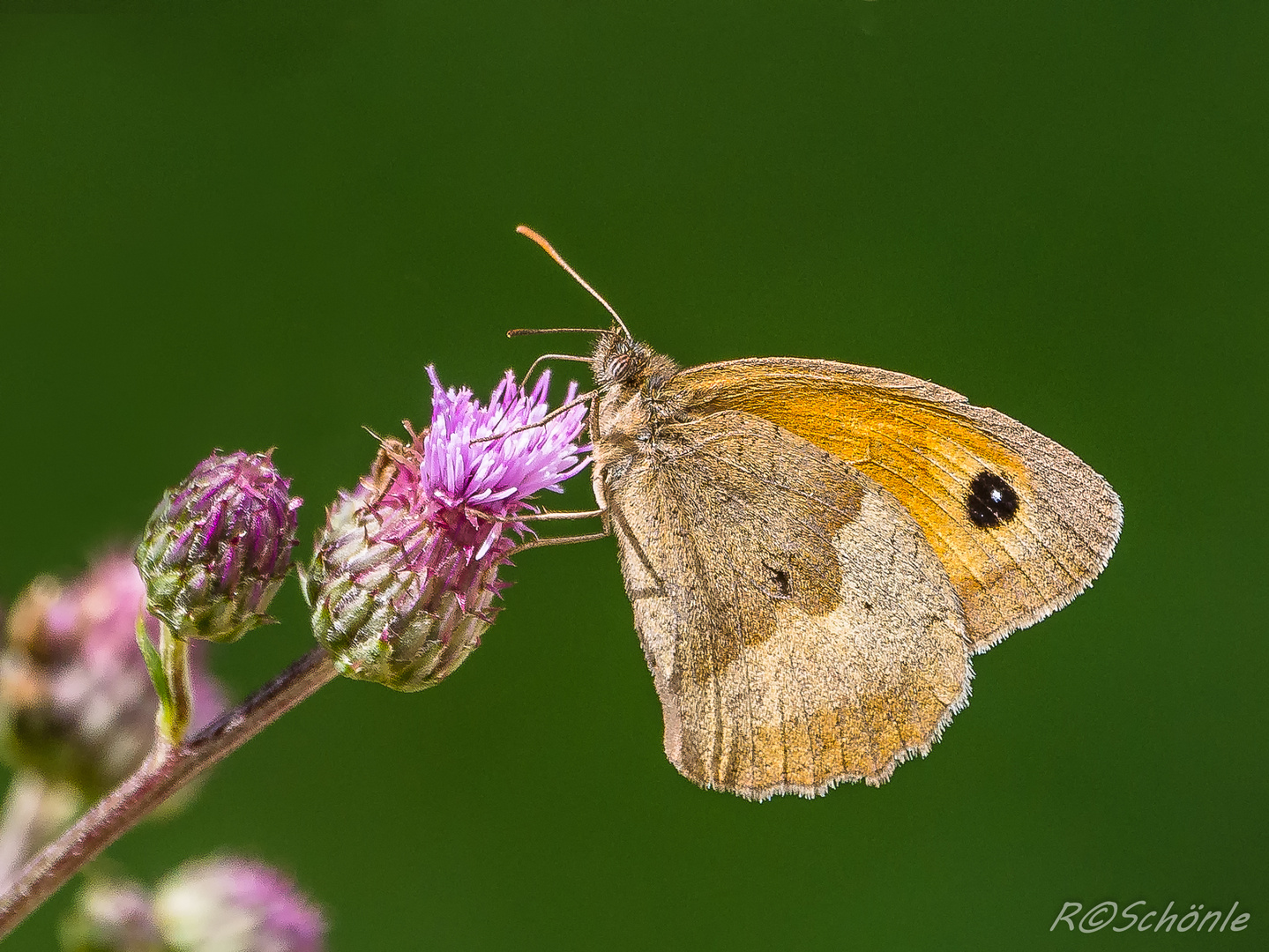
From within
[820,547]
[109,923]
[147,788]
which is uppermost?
[147,788]

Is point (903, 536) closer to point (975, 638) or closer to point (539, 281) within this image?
point (975, 638)

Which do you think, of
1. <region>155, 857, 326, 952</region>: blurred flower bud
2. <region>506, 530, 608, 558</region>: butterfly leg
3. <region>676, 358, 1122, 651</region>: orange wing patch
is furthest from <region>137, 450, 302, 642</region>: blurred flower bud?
<region>676, 358, 1122, 651</region>: orange wing patch

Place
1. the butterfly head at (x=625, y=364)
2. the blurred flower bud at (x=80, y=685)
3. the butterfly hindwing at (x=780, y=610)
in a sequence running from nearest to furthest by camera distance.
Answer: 1. the blurred flower bud at (x=80, y=685)
2. the butterfly hindwing at (x=780, y=610)
3. the butterfly head at (x=625, y=364)

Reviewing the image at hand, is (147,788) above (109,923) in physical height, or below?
above

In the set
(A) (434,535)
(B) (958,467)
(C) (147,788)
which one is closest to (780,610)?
(B) (958,467)

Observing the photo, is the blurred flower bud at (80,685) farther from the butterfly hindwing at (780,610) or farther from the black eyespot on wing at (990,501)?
the black eyespot on wing at (990,501)

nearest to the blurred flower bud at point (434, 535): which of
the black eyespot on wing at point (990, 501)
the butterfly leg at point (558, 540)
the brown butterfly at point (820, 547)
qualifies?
the butterfly leg at point (558, 540)

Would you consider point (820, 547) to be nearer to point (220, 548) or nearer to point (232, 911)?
point (220, 548)
